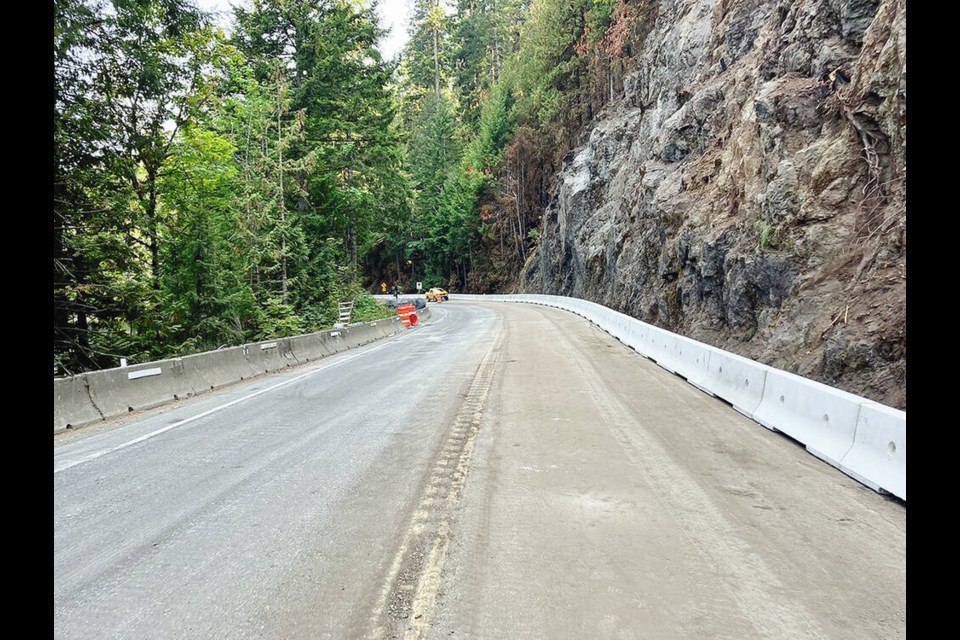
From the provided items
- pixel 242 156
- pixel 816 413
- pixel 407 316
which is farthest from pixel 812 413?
pixel 407 316

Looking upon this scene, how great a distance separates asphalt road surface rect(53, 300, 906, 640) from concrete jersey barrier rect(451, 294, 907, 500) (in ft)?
0.68

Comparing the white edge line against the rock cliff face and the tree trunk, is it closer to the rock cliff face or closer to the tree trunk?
the tree trunk

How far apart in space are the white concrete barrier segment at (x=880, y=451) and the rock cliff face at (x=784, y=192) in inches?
116

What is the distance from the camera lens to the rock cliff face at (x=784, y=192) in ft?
29.6

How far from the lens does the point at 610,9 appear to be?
38.5 m

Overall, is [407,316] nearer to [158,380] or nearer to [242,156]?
[242,156]

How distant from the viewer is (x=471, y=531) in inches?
160

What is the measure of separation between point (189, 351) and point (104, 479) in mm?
11872

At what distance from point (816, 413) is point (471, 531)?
437 cm

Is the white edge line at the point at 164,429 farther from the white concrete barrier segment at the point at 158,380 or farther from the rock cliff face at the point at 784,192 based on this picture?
the rock cliff face at the point at 784,192

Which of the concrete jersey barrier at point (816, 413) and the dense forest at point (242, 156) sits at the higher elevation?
the dense forest at point (242, 156)

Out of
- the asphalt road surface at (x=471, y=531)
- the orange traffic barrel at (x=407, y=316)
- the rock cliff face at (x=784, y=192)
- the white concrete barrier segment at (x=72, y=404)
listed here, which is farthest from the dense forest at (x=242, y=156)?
the rock cliff face at (x=784, y=192)

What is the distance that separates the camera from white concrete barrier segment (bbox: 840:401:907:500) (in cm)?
Answer: 453
